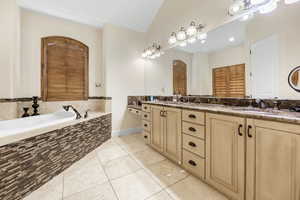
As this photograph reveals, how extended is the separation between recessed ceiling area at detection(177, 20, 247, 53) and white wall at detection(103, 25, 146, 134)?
1.70 meters

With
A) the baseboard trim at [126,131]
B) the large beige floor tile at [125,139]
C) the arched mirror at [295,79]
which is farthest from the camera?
the baseboard trim at [126,131]

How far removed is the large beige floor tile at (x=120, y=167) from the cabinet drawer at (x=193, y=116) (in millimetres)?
976

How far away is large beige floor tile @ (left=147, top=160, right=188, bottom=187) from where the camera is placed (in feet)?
5.33

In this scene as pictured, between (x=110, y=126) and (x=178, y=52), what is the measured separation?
2.27 meters

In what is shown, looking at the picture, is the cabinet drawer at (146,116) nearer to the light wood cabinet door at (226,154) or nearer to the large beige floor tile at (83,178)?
the large beige floor tile at (83,178)

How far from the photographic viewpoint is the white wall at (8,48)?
217 centimetres

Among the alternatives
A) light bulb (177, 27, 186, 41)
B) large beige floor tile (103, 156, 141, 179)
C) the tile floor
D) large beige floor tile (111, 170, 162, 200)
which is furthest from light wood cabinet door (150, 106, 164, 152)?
light bulb (177, 27, 186, 41)

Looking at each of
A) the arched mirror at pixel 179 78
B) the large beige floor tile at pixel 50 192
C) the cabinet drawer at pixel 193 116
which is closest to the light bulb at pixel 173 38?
the arched mirror at pixel 179 78

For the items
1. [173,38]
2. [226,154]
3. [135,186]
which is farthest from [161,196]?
[173,38]

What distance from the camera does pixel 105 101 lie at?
10.8 feet

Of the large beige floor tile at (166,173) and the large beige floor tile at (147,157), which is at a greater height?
the large beige floor tile at (147,157)

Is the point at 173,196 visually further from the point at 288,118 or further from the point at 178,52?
the point at 178,52

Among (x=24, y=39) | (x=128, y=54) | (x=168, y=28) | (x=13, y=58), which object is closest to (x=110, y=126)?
(x=128, y=54)

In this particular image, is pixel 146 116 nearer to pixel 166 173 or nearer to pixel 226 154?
pixel 166 173
